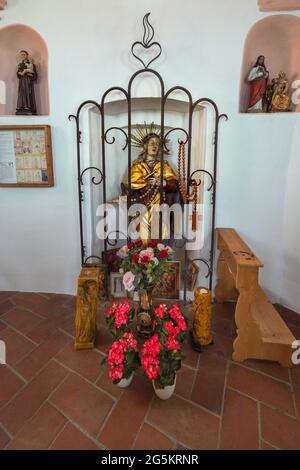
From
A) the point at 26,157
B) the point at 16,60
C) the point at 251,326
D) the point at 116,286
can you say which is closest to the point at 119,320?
the point at 251,326

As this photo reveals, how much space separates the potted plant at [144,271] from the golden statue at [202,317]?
261mm

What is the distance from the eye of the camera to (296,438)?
1.05 metres

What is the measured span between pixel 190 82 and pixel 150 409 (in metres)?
1.98

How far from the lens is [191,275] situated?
2.13 meters

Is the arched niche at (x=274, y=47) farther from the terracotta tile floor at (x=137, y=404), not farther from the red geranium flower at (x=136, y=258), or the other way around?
the terracotta tile floor at (x=137, y=404)

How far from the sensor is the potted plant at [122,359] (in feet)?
3.63

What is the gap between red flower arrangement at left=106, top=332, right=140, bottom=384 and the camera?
1.11 metres

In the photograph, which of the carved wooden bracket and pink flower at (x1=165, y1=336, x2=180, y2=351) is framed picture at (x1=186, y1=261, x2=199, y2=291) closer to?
pink flower at (x1=165, y1=336, x2=180, y2=351)

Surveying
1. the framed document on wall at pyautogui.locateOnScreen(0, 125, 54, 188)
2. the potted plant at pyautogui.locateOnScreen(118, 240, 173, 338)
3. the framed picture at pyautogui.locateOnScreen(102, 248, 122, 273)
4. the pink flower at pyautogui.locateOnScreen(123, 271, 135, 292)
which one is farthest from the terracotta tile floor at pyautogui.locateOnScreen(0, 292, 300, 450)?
the framed document on wall at pyautogui.locateOnScreen(0, 125, 54, 188)

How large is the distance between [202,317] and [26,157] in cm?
172

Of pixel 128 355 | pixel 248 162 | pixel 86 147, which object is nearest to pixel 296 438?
pixel 128 355

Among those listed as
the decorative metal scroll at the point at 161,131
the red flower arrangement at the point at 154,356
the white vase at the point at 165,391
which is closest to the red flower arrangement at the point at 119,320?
the red flower arrangement at the point at 154,356

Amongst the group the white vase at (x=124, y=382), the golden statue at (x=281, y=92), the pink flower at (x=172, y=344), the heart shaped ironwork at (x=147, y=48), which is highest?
the heart shaped ironwork at (x=147, y=48)

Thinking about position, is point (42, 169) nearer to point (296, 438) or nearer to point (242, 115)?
point (242, 115)
